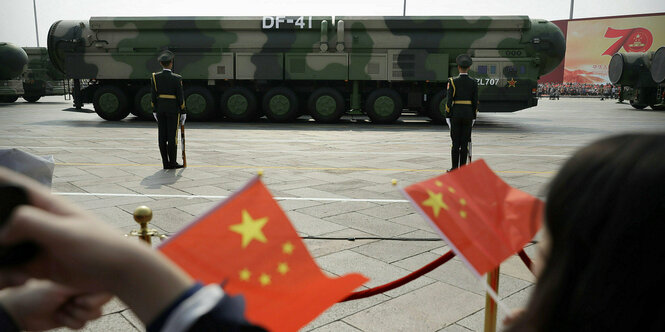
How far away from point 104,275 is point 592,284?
633 mm

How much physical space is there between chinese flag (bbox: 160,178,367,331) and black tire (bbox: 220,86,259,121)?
604 inches

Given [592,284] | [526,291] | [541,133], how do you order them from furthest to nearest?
[541,133] < [526,291] < [592,284]

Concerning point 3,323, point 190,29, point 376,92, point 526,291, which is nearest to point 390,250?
point 526,291

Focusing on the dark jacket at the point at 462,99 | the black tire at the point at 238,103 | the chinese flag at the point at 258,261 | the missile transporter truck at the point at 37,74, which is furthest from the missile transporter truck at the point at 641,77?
the chinese flag at the point at 258,261

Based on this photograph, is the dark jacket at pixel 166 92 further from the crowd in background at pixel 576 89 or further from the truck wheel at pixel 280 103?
the crowd in background at pixel 576 89

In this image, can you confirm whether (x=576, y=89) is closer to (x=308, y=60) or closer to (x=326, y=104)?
(x=326, y=104)

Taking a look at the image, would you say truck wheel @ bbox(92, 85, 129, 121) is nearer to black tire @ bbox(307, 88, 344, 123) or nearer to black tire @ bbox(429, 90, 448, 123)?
black tire @ bbox(307, 88, 344, 123)

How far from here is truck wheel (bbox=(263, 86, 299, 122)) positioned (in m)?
15.9

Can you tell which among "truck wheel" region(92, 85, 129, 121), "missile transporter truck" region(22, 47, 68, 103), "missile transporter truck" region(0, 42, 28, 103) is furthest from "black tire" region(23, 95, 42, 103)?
"truck wheel" region(92, 85, 129, 121)

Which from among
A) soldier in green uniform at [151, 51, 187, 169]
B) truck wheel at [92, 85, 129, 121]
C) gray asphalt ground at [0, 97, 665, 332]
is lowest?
gray asphalt ground at [0, 97, 665, 332]

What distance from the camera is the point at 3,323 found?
35.2 inches

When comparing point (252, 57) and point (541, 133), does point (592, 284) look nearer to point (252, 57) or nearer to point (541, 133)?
point (541, 133)

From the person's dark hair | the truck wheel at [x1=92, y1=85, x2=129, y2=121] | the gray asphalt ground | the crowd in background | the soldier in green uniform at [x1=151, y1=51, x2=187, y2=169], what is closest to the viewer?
the person's dark hair

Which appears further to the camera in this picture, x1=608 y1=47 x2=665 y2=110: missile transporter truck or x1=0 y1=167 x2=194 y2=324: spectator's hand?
x1=608 y1=47 x2=665 y2=110: missile transporter truck
